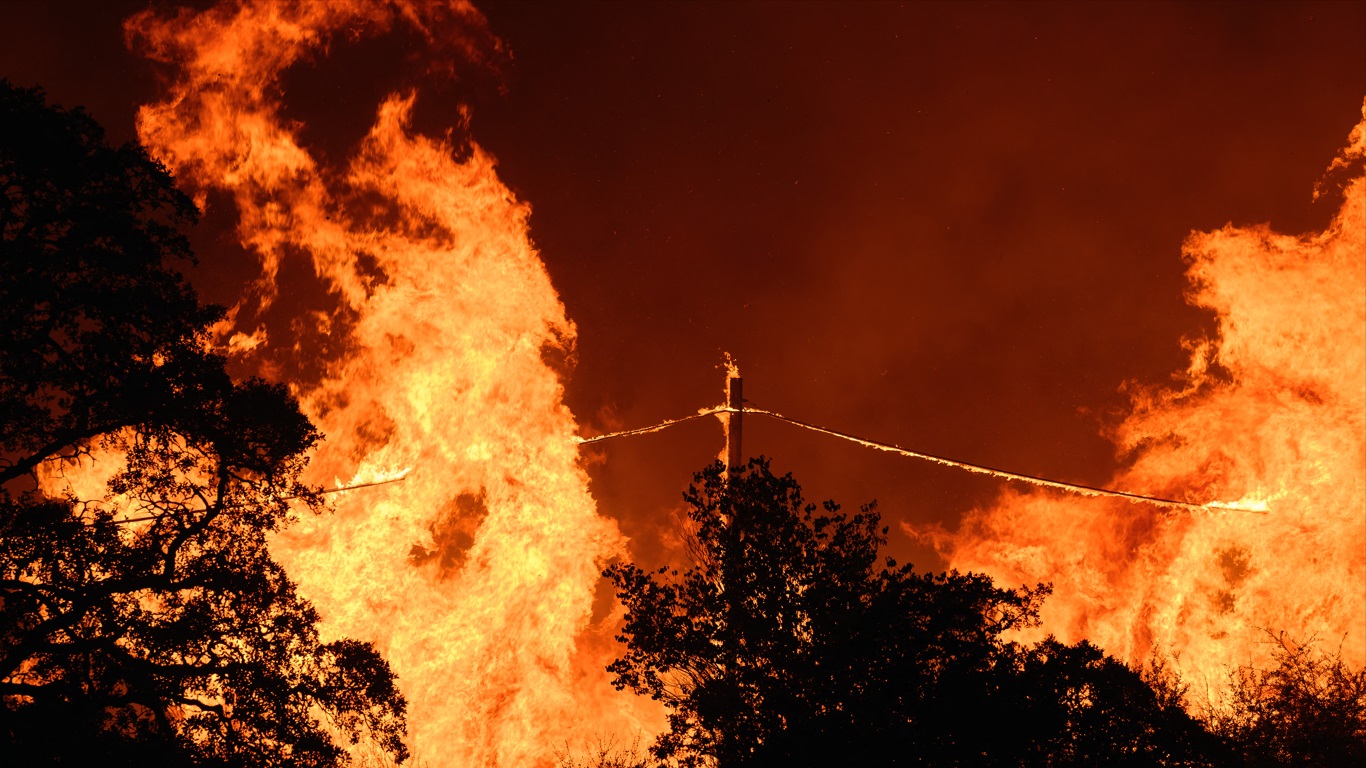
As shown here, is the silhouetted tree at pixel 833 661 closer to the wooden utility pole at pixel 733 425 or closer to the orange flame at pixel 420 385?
the wooden utility pole at pixel 733 425

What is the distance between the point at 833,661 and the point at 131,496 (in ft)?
40.7

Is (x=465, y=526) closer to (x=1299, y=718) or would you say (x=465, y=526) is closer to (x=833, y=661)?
(x=833, y=661)

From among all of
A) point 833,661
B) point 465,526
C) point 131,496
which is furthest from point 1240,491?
point 131,496

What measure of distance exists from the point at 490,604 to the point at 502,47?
26957 millimetres

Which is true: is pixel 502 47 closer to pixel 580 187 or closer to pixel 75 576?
pixel 580 187

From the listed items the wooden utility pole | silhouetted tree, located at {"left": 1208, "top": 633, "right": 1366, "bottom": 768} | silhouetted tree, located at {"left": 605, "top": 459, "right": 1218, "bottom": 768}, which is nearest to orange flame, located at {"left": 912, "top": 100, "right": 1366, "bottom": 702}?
silhouetted tree, located at {"left": 1208, "top": 633, "right": 1366, "bottom": 768}

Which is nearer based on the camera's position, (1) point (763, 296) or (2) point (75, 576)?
(2) point (75, 576)

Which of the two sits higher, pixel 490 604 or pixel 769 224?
pixel 769 224

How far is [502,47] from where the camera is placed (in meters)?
42.4

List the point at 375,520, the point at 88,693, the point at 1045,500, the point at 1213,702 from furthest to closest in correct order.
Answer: the point at 1045,500, the point at 1213,702, the point at 375,520, the point at 88,693

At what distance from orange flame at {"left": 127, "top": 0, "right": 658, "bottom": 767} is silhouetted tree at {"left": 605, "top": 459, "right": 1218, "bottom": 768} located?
14526 millimetres

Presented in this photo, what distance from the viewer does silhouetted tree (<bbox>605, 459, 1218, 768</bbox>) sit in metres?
13.6

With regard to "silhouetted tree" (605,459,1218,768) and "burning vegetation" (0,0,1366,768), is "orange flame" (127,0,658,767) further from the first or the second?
"silhouetted tree" (605,459,1218,768)

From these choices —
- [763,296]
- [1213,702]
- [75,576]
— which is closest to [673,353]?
[763,296]
